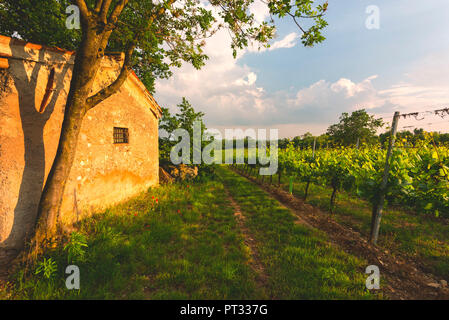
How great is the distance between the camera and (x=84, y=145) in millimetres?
5211

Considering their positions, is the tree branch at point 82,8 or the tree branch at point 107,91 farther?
the tree branch at point 107,91

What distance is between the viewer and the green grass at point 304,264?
2.96m

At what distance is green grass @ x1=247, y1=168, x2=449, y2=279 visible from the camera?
423 cm

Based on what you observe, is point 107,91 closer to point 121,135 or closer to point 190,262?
point 121,135

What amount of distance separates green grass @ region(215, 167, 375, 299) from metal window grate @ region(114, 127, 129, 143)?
21.0ft

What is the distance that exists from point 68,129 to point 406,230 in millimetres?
10715

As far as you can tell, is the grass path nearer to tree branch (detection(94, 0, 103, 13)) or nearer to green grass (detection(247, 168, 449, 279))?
green grass (detection(247, 168, 449, 279))

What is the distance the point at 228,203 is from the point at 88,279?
5880 mm

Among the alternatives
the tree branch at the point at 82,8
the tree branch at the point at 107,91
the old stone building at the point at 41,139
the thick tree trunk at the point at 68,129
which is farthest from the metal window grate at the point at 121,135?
the tree branch at the point at 82,8

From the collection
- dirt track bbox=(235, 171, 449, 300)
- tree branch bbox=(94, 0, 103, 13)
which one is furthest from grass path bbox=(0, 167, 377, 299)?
tree branch bbox=(94, 0, 103, 13)

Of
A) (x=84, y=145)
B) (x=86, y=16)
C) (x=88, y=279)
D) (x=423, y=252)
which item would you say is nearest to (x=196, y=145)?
(x=84, y=145)

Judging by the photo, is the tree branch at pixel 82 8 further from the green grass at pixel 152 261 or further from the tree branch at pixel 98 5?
the green grass at pixel 152 261

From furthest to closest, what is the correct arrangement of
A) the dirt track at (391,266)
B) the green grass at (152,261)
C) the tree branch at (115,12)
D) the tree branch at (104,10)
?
the tree branch at (115,12) → the tree branch at (104,10) → the dirt track at (391,266) → the green grass at (152,261)

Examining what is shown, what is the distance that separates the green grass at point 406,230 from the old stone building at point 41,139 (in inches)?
367
